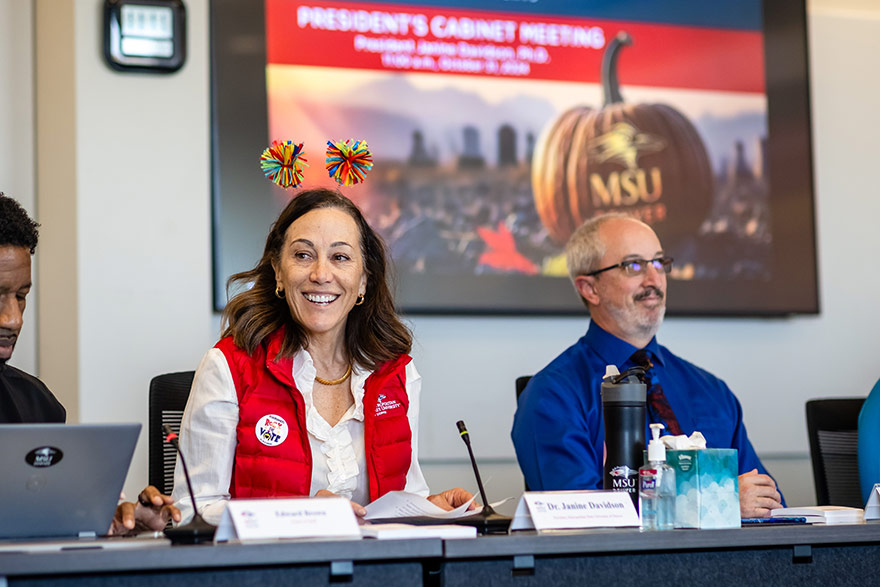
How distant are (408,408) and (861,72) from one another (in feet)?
7.65

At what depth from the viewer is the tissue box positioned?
154 cm

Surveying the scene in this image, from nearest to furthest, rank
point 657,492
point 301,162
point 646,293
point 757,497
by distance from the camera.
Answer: point 657,492 < point 757,497 < point 301,162 < point 646,293

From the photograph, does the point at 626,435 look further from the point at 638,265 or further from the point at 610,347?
the point at 638,265

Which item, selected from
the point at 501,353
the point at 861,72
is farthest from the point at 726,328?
the point at 861,72

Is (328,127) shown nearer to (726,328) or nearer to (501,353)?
(501,353)

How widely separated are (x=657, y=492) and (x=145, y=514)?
856 millimetres

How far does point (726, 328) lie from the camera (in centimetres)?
344

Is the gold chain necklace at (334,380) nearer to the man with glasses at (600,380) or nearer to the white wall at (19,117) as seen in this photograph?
the man with glasses at (600,380)

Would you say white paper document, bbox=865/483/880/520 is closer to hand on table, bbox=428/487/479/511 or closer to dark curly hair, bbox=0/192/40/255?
hand on table, bbox=428/487/479/511

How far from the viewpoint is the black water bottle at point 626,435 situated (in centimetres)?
168

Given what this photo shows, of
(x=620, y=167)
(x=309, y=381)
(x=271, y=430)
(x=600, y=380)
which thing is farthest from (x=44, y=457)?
(x=620, y=167)

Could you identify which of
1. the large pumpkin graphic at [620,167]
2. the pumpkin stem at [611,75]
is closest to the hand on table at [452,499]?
the large pumpkin graphic at [620,167]

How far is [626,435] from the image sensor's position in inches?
66.4

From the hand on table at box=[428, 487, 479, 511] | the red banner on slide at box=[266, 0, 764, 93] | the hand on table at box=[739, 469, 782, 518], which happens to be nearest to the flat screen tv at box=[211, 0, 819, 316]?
the red banner on slide at box=[266, 0, 764, 93]
